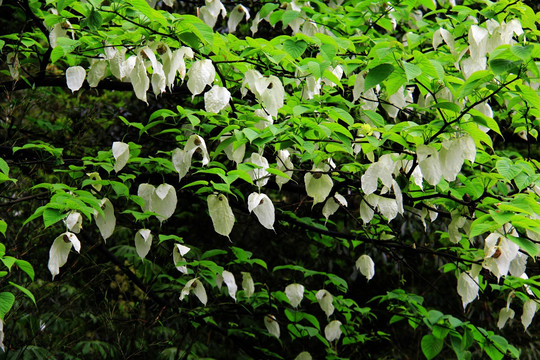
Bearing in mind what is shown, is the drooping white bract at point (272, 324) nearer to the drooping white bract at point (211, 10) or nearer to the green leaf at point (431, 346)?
the green leaf at point (431, 346)

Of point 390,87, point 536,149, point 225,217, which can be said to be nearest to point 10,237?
point 225,217

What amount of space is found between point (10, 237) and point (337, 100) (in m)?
2.16

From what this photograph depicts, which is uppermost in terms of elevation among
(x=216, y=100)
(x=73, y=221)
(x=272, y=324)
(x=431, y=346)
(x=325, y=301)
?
(x=216, y=100)

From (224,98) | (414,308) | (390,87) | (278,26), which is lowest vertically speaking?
(414,308)

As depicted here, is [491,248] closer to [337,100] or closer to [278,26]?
[337,100]

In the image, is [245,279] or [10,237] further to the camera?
[10,237]

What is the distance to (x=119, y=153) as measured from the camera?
200 cm

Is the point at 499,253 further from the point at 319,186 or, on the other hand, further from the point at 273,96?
the point at 273,96

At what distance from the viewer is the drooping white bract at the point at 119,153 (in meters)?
2.01

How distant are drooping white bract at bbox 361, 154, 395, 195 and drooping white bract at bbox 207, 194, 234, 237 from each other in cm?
46

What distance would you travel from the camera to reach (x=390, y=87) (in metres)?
1.73

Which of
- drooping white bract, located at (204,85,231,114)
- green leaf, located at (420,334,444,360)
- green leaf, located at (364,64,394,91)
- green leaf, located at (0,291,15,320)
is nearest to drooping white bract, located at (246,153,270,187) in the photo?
drooping white bract, located at (204,85,231,114)

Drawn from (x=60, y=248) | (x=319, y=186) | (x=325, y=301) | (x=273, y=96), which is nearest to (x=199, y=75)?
(x=273, y=96)

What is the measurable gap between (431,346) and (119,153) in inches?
60.9
